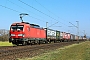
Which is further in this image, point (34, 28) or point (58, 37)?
point (58, 37)

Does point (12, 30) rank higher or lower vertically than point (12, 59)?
higher

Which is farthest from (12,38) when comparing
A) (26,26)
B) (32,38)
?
(32,38)

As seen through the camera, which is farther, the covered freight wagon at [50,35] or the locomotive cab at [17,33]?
the covered freight wagon at [50,35]

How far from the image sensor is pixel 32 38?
38.9 metres

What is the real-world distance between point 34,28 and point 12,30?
7.03 m

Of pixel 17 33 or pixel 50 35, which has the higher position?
pixel 50 35

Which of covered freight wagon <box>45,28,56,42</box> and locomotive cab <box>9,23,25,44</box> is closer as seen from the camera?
locomotive cab <box>9,23,25,44</box>

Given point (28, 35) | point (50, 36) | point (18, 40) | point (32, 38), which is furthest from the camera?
point (50, 36)

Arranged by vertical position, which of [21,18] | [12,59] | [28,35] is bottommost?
[12,59]

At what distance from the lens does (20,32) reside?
34344 millimetres

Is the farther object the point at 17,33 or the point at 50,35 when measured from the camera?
the point at 50,35

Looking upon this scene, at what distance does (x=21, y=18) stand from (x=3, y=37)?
147 feet

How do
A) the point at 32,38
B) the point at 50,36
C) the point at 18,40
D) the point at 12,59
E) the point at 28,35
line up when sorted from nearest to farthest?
the point at 12,59 < the point at 18,40 < the point at 28,35 < the point at 32,38 < the point at 50,36

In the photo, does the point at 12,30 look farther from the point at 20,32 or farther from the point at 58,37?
the point at 58,37
